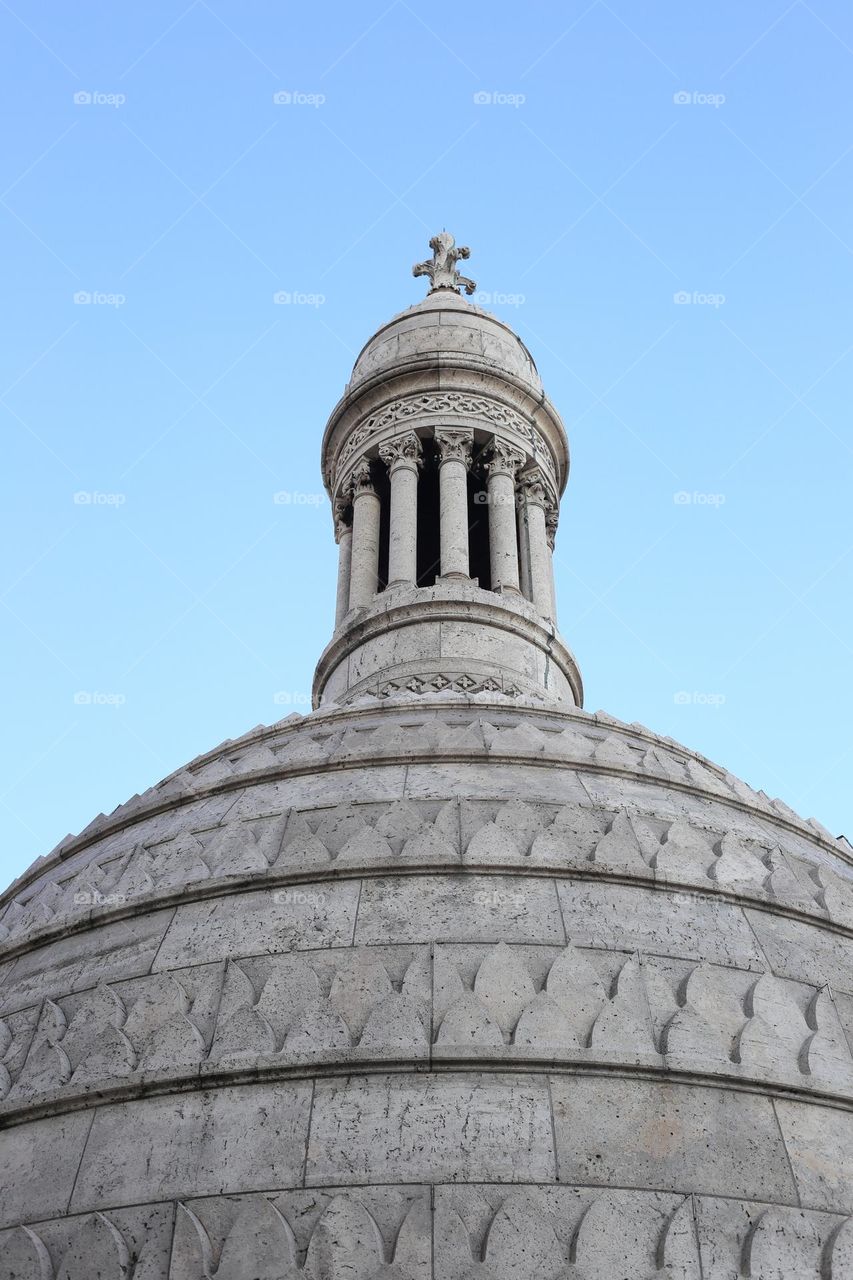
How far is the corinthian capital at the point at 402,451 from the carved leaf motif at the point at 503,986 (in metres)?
10.8

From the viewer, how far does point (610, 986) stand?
679cm

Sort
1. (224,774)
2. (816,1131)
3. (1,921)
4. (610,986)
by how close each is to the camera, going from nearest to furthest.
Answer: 1. (816,1131)
2. (610,986)
3. (1,921)
4. (224,774)

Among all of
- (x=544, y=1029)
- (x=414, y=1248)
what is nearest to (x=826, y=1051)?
(x=544, y=1029)

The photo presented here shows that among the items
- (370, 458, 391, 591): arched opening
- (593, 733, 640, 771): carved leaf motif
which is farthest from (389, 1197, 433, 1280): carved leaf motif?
(370, 458, 391, 591): arched opening

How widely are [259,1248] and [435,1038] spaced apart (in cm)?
138

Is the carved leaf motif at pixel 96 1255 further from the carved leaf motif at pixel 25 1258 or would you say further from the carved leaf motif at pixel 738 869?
the carved leaf motif at pixel 738 869

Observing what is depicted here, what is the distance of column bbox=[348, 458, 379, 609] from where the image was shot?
16188 mm

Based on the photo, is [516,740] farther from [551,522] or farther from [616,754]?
[551,522]

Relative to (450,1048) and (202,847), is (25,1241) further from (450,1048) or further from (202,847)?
(202,847)

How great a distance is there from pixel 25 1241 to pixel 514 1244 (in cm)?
216

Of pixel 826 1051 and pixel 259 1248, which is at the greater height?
pixel 826 1051

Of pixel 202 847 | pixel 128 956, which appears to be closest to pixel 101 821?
pixel 202 847

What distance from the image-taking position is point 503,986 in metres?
6.68

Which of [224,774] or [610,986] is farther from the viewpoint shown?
[224,774]
